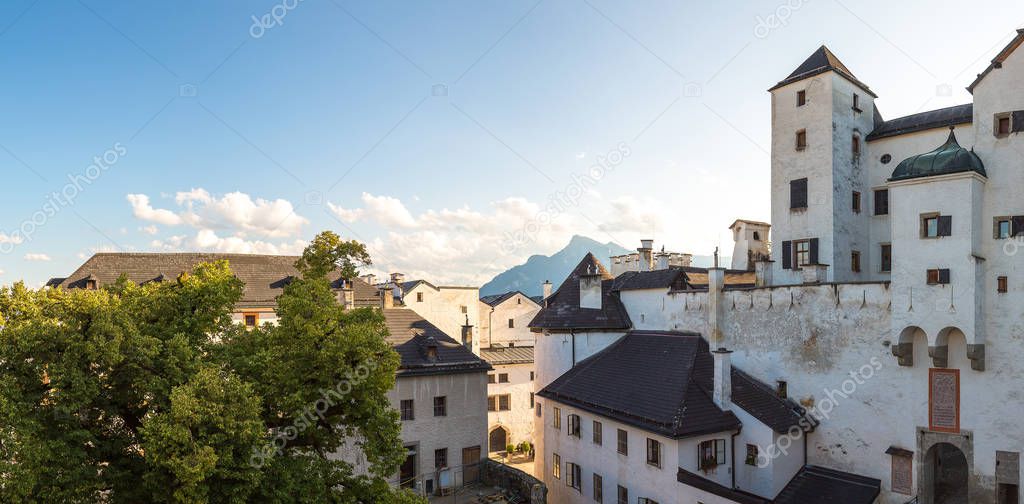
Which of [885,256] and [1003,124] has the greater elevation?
[1003,124]

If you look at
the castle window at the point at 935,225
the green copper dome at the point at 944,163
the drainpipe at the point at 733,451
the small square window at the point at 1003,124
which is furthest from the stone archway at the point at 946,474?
the small square window at the point at 1003,124

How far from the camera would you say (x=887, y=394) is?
24.1m

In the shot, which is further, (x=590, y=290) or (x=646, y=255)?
(x=646, y=255)

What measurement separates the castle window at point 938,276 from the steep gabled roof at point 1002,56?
313 inches

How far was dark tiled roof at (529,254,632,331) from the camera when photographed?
34625mm

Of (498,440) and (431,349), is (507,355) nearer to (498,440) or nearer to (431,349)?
(498,440)

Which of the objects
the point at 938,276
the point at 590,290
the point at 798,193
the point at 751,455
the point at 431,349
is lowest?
the point at 751,455

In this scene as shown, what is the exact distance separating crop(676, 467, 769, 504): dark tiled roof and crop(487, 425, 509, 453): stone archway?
965 inches

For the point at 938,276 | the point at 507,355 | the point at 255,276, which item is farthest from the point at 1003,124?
the point at 255,276

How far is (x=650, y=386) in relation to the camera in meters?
27.8

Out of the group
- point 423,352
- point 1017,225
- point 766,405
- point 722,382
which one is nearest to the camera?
Result: point 1017,225

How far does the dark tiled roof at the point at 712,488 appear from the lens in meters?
21.9

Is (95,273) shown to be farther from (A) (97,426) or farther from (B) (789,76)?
(B) (789,76)

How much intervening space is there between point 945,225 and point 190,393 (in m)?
26.5
